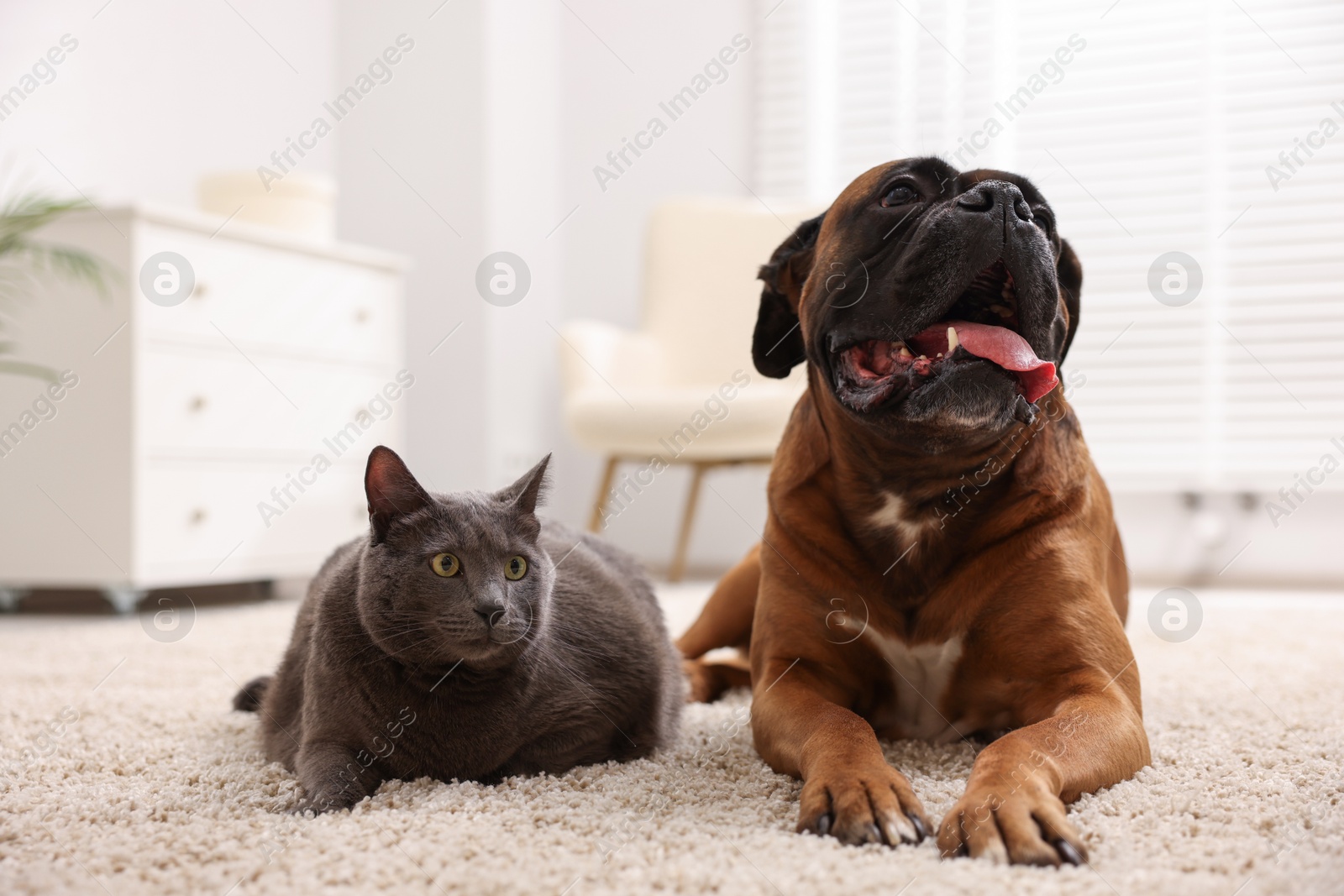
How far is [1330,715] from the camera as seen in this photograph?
1574 mm

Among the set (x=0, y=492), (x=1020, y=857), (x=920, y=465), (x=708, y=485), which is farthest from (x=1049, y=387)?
(x=708, y=485)

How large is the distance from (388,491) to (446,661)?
193 mm

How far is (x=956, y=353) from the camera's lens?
1200 mm

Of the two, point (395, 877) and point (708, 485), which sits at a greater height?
point (395, 877)

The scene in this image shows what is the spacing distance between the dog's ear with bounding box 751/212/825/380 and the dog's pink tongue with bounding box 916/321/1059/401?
0.36 m

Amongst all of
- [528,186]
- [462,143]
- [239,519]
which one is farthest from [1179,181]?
[239,519]

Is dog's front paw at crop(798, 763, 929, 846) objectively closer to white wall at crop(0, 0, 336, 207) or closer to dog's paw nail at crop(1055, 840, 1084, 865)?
dog's paw nail at crop(1055, 840, 1084, 865)

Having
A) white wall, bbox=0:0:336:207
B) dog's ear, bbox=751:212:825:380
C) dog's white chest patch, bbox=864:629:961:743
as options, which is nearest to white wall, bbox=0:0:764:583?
white wall, bbox=0:0:336:207

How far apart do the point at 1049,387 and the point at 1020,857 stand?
0.54m

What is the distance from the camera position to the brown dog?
3.88ft

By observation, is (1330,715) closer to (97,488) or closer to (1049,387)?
(1049,387)

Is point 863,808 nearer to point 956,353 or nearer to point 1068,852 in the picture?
point 1068,852

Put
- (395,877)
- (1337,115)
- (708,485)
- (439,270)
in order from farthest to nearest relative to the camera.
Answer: (708,485) < (439,270) < (1337,115) < (395,877)

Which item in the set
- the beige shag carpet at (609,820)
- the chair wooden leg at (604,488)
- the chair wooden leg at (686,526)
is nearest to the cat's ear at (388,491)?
the beige shag carpet at (609,820)
